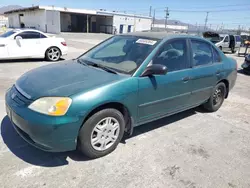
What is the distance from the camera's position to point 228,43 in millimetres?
17344

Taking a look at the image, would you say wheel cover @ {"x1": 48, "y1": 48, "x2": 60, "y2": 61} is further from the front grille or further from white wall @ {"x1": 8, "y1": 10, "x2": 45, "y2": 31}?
white wall @ {"x1": 8, "y1": 10, "x2": 45, "y2": 31}

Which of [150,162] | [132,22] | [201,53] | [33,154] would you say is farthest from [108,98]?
[132,22]

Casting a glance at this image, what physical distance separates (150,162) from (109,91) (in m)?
1.09

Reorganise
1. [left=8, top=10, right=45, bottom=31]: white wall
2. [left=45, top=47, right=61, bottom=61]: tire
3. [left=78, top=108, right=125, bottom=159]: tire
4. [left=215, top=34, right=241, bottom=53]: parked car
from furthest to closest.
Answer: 1. [left=8, top=10, right=45, bottom=31]: white wall
2. [left=215, top=34, right=241, bottom=53]: parked car
3. [left=45, top=47, right=61, bottom=61]: tire
4. [left=78, top=108, right=125, bottom=159]: tire

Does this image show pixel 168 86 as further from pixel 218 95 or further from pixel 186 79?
pixel 218 95

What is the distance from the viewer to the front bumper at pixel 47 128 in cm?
229

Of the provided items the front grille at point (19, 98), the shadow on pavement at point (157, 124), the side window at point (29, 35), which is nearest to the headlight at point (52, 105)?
the front grille at point (19, 98)

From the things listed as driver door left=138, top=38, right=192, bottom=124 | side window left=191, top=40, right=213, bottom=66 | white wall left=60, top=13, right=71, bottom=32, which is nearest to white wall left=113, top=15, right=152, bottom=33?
white wall left=60, top=13, right=71, bottom=32

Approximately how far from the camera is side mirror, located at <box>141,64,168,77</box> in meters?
2.83

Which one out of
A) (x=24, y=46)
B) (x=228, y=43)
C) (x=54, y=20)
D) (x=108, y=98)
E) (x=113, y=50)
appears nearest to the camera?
(x=108, y=98)

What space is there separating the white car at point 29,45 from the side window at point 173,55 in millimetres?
6903

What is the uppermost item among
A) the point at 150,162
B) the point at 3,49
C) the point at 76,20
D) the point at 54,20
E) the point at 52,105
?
the point at 76,20

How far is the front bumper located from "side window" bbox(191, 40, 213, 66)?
8.14ft

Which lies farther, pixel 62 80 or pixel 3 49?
pixel 3 49
